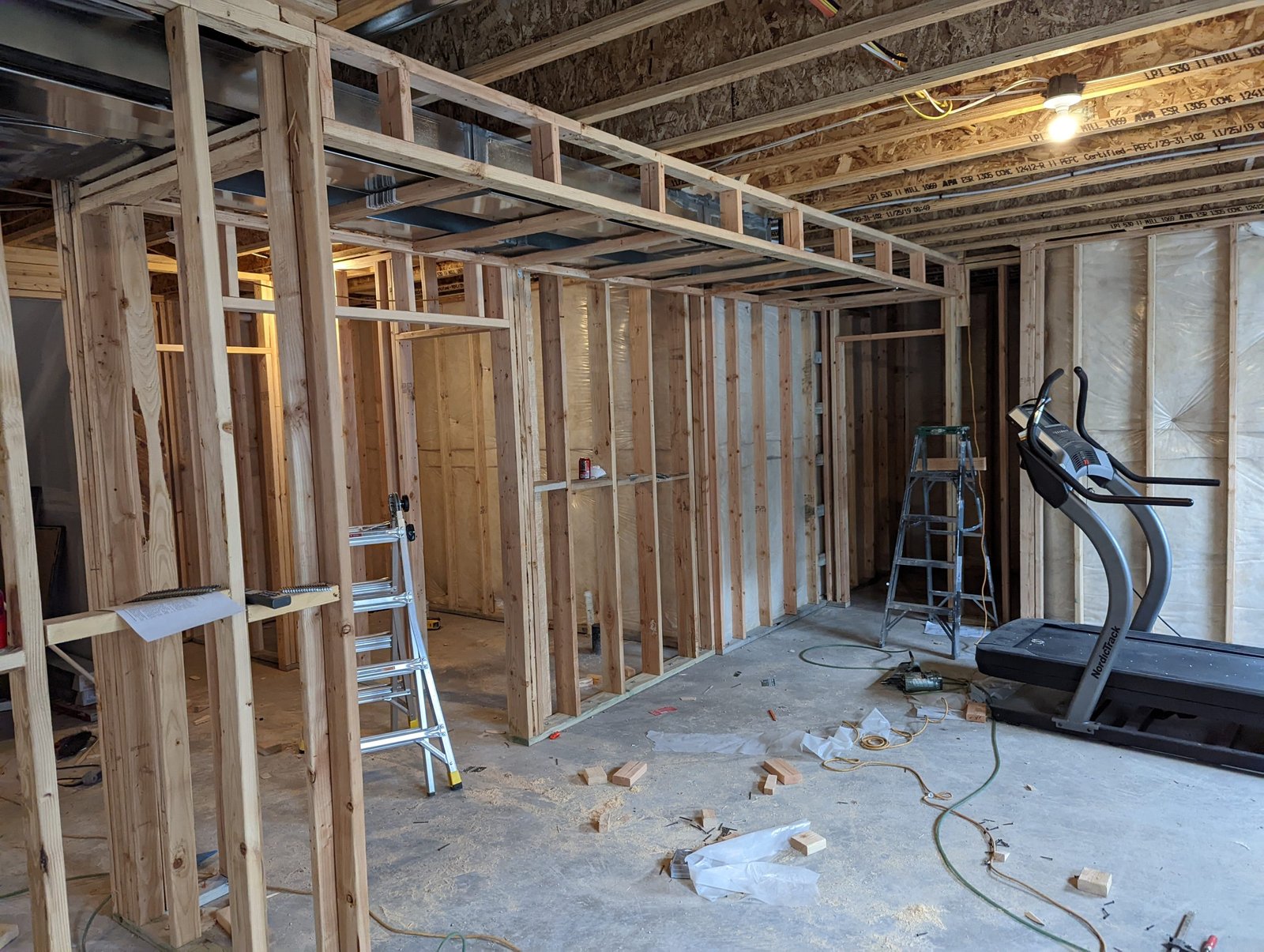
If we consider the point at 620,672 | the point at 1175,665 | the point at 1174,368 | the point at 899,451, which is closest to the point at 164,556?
the point at 620,672

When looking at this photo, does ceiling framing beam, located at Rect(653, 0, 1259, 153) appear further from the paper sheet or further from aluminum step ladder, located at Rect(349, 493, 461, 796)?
the paper sheet

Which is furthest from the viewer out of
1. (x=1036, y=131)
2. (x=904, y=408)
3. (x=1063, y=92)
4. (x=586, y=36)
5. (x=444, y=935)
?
(x=904, y=408)

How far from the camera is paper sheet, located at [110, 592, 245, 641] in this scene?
1813mm

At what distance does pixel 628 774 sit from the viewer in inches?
148

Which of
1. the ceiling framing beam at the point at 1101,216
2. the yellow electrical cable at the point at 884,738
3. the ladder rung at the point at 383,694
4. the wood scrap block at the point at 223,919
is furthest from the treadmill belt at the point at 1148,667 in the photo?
the wood scrap block at the point at 223,919

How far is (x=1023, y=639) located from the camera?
15.2 ft

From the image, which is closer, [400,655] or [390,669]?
[390,669]

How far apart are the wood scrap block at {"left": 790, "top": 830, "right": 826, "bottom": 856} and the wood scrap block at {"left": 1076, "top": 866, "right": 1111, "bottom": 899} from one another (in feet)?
2.85

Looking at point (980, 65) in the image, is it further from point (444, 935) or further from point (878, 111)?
point (444, 935)

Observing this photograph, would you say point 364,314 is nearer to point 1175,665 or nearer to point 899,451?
point 1175,665

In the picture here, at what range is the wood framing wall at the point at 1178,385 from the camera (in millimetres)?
4973

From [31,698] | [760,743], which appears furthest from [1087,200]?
[31,698]

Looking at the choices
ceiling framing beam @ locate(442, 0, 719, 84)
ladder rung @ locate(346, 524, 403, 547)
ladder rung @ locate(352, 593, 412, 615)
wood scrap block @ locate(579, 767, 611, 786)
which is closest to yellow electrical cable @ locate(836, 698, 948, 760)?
wood scrap block @ locate(579, 767, 611, 786)

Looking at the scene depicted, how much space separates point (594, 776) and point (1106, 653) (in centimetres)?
254
